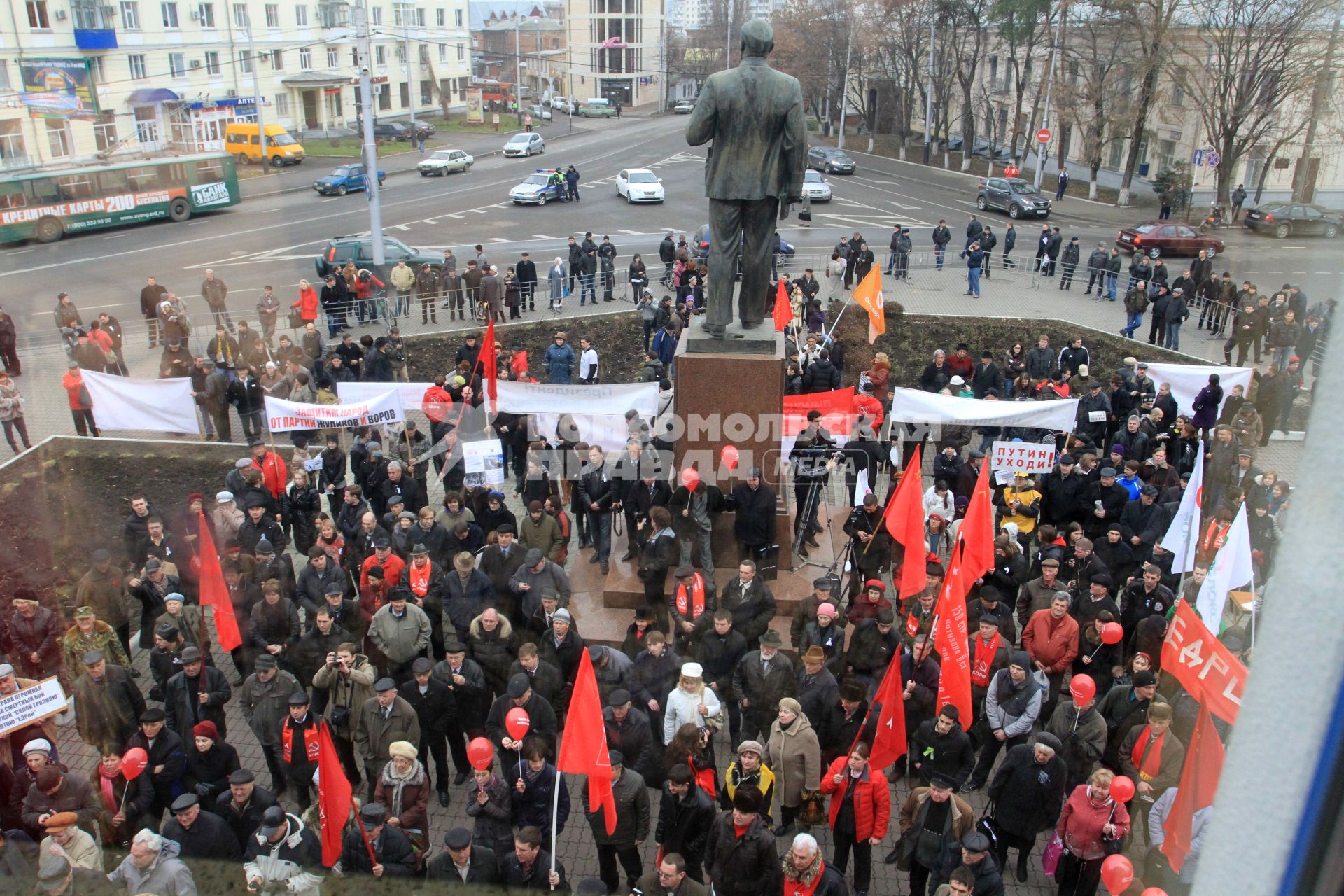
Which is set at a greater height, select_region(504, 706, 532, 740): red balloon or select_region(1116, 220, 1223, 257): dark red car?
select_region(504, 706, 532, 740): red balloon

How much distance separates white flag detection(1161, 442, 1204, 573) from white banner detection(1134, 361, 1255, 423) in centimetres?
582

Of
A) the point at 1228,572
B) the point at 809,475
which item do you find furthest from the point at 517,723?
the point at 809,475

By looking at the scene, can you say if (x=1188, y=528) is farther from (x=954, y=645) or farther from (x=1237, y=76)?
(x=1237, y=76)

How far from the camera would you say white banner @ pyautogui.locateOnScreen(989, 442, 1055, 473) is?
12180mm

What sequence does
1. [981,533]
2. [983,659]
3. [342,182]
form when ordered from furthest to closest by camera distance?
[342,182], [981,533], [983,659]

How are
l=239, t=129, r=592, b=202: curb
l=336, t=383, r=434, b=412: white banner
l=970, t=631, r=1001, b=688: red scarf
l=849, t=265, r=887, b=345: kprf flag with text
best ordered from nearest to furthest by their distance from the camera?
l=970, t=631, r=1001, b=688: red scarf < l=336, t=383, r=434, b=412: white banner < l=849, t=265, r=887, b=345: kprf flag with text < l=239, t=129, r=592, b=202: curb

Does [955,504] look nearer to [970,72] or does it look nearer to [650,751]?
[650,751]

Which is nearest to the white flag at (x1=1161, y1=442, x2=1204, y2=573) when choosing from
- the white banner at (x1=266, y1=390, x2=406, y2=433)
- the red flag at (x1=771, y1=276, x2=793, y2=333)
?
the red flag at (x1=771, y1=276, x2=793, y2=333)

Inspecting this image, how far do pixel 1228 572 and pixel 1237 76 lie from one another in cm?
2775

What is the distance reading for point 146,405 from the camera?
14.5 meters

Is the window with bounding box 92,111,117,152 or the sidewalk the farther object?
the window with bounding box 92,111,117,152

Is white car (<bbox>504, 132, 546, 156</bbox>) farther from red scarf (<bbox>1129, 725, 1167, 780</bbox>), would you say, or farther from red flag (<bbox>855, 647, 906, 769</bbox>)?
red scarf (<bbox>1129, 725, 1167, 780</bbox>)

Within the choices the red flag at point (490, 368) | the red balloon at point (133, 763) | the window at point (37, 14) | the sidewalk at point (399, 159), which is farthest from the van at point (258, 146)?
the red balloon at point (133, 763)

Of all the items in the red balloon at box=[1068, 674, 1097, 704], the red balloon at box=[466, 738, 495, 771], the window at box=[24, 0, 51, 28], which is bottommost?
the red balloon at box=[466, 738, 495, 771]
